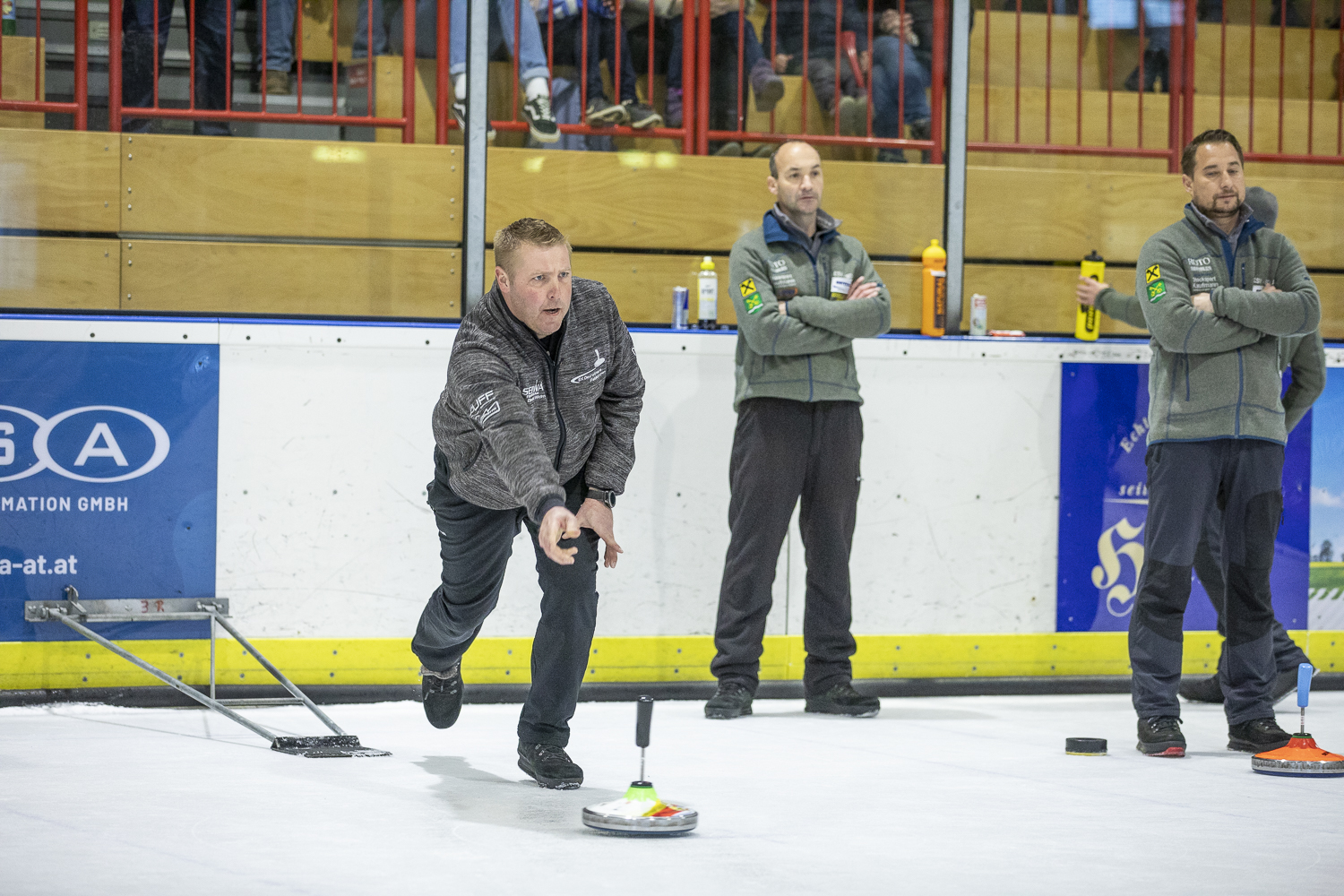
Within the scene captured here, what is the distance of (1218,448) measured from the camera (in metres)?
4.14

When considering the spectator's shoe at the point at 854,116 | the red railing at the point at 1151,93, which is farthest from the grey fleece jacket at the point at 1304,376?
the spectator's shoe at the point at 854,116

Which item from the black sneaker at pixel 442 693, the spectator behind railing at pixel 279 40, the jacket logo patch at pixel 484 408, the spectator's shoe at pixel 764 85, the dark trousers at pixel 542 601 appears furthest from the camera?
the spectator's shoe at pixel 764 85

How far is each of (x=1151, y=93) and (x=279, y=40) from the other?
414cm

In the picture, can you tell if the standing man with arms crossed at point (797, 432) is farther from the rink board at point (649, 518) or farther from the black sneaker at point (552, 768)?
the black sneaker at point (552, 768)

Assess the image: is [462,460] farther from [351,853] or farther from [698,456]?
[698,456]

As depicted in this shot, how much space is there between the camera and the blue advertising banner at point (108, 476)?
4.63 m

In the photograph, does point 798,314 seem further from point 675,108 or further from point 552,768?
point 675,108

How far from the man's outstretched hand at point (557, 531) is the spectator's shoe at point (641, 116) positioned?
363cm

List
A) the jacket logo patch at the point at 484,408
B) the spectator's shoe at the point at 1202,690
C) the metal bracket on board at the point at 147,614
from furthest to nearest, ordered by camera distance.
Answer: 1. the spectator's shoe at the point at 1202,690
2. the metal bracket on board at the point at 147,614
3. the jacket logo patch at the point at 484,408

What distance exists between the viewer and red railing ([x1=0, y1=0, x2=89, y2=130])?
5.62 m

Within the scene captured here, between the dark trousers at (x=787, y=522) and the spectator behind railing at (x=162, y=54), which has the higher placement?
the spectator behind railing at (x=162, y=54)

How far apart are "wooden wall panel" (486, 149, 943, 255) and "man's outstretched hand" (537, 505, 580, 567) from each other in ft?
10.3

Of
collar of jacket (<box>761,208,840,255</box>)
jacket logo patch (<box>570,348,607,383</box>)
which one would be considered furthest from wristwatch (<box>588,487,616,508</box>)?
collar of jacket (<box>761,208,840,255</box>)

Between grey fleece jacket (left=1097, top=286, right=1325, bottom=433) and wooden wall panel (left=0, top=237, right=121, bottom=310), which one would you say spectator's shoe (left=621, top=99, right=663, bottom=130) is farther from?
grey fleece jacket (left=1097, top=286, right=1325, bottom=433)
